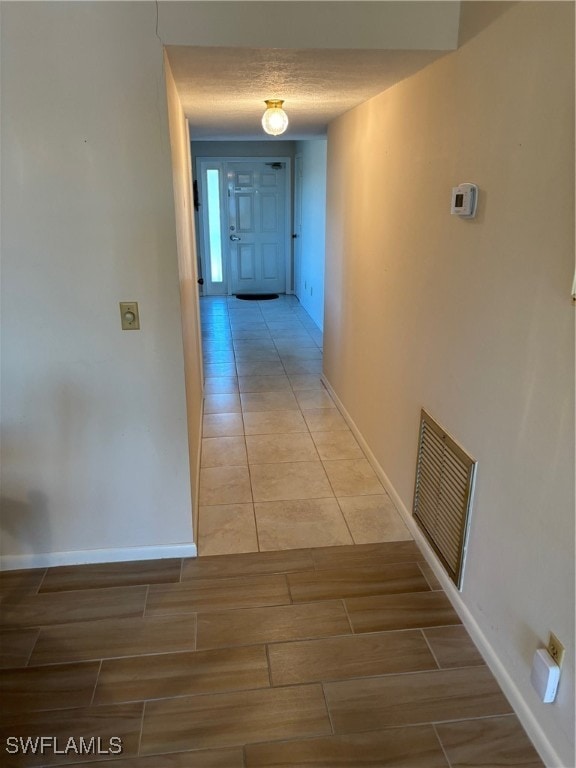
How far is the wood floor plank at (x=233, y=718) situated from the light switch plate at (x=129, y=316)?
1.25 m

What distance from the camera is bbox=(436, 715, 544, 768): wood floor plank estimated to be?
1497 millimetres

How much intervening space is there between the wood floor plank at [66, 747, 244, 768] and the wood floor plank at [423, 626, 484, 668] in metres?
0.73

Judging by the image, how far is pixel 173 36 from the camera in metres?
1.71

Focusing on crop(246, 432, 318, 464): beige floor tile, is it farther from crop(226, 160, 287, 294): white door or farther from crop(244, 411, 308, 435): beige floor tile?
crop(226, 160, 287, 294): white door

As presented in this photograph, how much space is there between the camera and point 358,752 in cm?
153

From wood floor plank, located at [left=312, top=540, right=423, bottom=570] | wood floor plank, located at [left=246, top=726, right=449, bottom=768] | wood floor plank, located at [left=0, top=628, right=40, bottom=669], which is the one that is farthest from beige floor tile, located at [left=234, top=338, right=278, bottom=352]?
wood floor plank, located at [left=246, top=726, right=449, bottom=768]

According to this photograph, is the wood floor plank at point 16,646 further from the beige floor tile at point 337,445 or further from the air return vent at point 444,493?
the beige floor tile at point 337,445

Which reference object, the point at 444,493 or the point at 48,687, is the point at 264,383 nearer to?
the point at 444,493

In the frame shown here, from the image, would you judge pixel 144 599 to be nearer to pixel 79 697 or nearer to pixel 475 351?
pixel 79 697

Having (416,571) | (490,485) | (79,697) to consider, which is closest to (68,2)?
(490,485)

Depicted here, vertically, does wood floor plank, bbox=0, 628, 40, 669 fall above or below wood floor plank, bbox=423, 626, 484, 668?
above

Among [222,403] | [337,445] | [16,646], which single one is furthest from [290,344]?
[16,646]

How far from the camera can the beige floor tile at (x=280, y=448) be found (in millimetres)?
3186

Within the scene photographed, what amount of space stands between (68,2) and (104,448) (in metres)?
1.50
